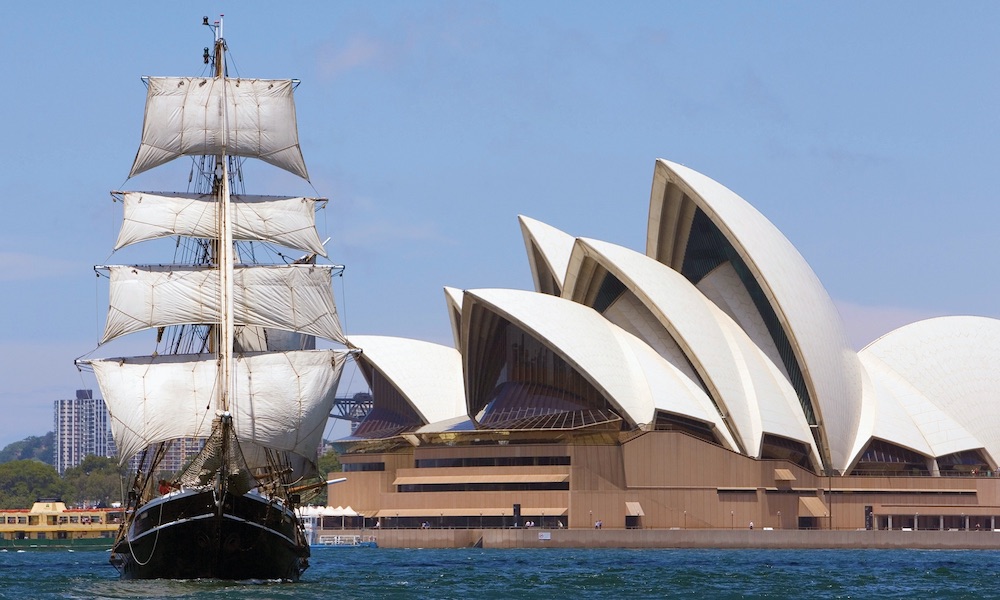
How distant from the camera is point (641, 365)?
9269cm

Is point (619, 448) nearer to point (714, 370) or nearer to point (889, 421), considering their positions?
point (714, 370)

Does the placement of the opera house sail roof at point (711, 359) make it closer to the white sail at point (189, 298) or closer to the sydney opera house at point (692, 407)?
the sydney opera house at point (692, 407)

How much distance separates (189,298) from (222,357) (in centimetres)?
473

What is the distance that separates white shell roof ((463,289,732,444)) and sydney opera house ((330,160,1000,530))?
0.11m

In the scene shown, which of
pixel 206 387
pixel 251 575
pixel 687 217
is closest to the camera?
pixel 251 575

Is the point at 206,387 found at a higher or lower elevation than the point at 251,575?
higher

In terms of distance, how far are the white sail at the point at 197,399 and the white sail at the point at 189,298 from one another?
187 centimetres

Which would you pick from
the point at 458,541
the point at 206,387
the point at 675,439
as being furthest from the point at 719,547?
the point at 206,387

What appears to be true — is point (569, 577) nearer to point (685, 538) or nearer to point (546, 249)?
point (685, 538)

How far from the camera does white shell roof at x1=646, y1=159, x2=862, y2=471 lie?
93.1 meters

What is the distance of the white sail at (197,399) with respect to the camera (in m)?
61.3

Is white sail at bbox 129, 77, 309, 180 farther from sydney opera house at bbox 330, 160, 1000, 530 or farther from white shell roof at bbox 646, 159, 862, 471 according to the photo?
white shell roof at bbox 646, 159, 862, 471

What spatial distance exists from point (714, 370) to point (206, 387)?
38821 millimetres

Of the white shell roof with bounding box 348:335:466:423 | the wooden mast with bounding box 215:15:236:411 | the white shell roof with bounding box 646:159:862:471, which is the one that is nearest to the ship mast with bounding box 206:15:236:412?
the wooden mast with bounding box 215:15:236:411
